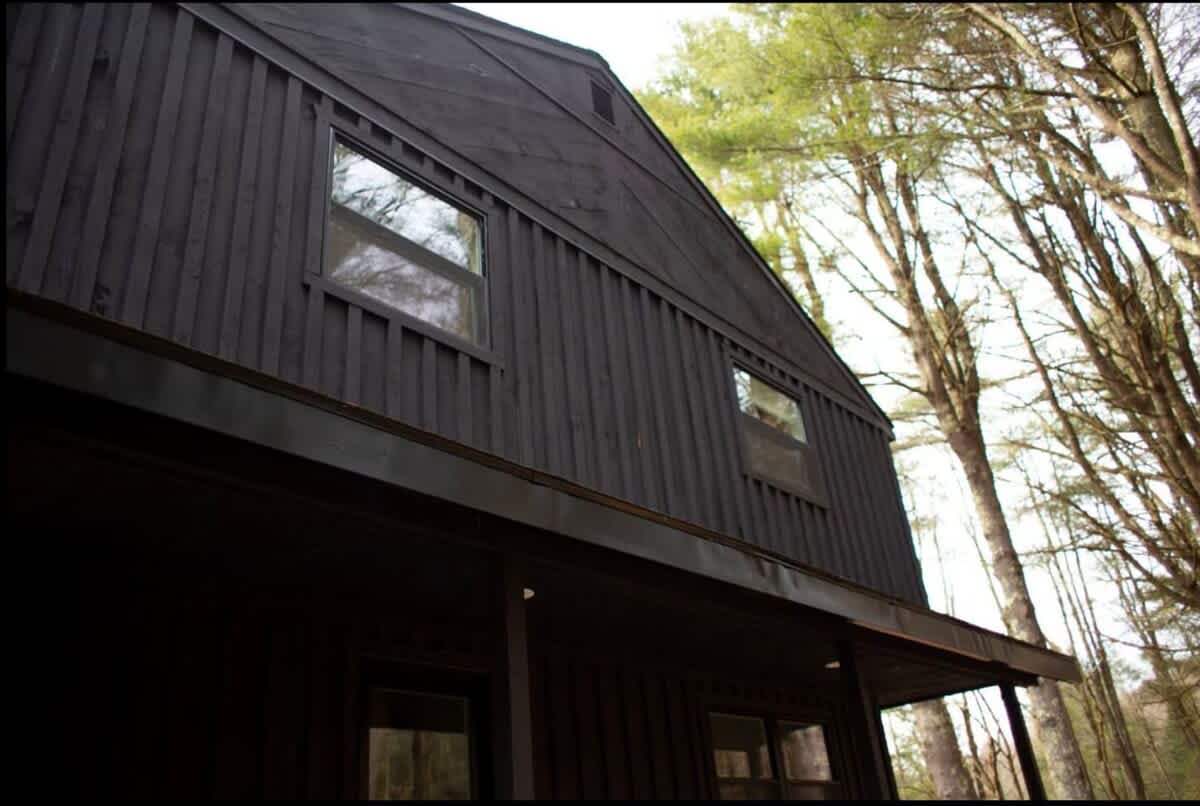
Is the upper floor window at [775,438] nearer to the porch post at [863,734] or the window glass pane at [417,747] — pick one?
the porch post at [863,734]

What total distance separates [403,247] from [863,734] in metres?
3.96

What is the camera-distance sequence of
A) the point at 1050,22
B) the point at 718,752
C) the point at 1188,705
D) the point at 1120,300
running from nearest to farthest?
the point at 718,752 < the point at 1050,22 < the point at 1120,300 < the point at 1188,705

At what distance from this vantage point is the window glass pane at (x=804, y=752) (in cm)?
715

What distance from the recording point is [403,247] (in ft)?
16.8

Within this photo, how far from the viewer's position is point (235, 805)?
147 inches

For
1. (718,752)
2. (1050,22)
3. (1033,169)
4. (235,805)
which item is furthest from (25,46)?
(1033,169)

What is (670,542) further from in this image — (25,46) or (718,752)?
(25,46)

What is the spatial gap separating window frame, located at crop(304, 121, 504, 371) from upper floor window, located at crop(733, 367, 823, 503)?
8.53 feet

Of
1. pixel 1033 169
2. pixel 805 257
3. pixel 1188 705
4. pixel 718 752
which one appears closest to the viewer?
pixel 718 752

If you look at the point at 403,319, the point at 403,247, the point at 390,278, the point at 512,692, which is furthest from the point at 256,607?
the point at 403,247

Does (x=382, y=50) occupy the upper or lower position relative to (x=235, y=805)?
upper

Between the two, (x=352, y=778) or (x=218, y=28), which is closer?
(x=352, y=778)

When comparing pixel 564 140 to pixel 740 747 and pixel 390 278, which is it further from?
pixel 740 747

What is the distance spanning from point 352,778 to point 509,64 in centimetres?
497
